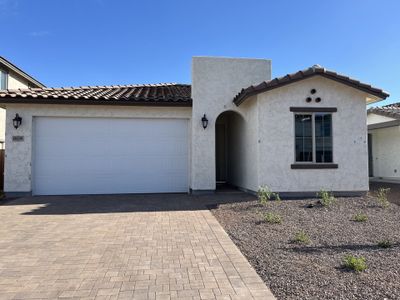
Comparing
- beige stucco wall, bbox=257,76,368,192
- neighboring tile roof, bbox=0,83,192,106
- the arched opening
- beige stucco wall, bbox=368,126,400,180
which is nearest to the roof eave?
neighboring tile roof, bbox=0,83,192,106

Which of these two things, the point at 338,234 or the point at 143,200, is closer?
the point at 338,234

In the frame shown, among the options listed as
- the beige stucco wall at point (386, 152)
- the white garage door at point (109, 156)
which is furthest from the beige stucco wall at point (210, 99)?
the beige stucco wall at point (386, 152)

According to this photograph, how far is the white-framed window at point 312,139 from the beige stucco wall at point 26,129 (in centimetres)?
641

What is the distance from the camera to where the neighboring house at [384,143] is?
52.9 feet

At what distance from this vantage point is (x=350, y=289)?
12.8 feet

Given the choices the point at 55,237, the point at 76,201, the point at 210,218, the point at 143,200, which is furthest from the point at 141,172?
the point at 55,237

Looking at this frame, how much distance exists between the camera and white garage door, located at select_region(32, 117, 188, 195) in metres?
12.3

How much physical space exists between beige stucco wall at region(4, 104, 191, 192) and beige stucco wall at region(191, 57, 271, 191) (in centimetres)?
268

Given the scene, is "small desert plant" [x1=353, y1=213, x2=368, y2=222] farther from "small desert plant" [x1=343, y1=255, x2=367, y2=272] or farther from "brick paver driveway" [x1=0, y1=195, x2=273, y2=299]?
"brick paver driveway" [x1=0, y1=195, x2=273, y2=299]

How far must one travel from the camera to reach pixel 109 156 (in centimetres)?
1255

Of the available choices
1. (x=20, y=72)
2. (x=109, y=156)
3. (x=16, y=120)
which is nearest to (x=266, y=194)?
(x=109, y=156)

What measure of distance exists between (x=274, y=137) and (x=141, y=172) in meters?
5.45

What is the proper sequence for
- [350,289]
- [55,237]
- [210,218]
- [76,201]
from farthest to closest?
[76,201] → [210,218] → [55,237] → [350,289]

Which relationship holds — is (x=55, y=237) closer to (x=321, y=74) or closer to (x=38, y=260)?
(x=38, y=260)
